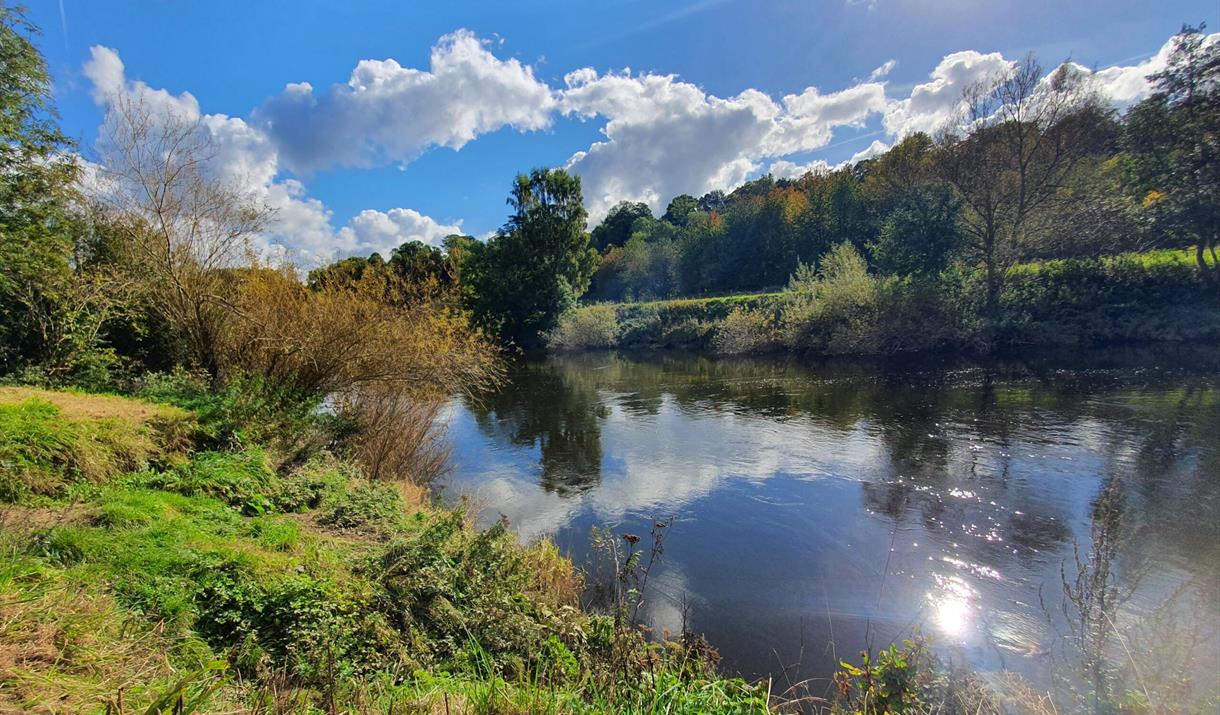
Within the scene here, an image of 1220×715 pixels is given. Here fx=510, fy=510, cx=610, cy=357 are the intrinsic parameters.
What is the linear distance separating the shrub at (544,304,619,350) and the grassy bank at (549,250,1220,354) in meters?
13.3

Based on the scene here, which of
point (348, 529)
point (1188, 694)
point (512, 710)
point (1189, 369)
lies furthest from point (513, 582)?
point (1189, 369)

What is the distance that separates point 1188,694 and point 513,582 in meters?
6.02

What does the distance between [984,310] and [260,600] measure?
110ft

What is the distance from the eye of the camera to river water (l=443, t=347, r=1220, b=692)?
232 inches

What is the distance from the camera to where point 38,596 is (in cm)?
319

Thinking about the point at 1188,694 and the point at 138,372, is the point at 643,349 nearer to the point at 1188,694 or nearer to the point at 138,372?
the point at 138,372

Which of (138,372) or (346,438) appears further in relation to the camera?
(138,372)

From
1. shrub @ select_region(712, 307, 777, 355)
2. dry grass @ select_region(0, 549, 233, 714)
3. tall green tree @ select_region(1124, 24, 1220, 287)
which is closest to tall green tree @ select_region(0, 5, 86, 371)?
dry grass @ select_region(0, 549, 233, 714)

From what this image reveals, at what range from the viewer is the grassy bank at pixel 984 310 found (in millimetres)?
24969

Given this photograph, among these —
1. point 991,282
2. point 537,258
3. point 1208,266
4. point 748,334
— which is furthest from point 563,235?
point 1208,266

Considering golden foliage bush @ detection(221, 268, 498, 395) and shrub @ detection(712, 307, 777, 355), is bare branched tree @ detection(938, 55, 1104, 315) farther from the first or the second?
golden foliage bush @ detection(221, 268, 498, 395)

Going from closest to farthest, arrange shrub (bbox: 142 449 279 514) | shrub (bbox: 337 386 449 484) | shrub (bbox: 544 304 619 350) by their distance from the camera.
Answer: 1. shrub (bbox: 142 449 279 514)
2. shrub (bbox: 337 386 449 484)
3. shrub (bbox: 544 304 619 350)

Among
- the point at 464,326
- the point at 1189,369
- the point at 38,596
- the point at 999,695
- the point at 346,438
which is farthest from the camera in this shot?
the point at 1189,369

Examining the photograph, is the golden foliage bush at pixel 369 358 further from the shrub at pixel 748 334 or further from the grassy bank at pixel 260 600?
the shrub at pixel 748 334
